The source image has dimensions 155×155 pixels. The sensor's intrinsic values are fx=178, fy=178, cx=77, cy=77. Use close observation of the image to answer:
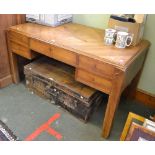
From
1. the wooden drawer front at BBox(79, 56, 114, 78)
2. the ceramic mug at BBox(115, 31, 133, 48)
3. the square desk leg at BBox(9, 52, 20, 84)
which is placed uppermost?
the ceramic mug at BBox(115, 31, 133, 48)

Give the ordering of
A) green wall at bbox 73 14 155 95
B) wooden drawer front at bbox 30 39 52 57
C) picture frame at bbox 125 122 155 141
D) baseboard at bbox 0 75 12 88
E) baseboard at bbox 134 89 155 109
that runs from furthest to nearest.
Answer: baseboard at bbox 0 75 12 88, baseboard at bbox 134 89 155 109, green wall at bbox 73 14 155 95, wooden drawer front at bbox 30 39 52 57, picture frame at bbox 125 122 155 141

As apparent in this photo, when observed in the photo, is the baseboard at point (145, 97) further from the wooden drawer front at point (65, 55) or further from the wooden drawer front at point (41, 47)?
the wooden drawer front at point (41, 47)

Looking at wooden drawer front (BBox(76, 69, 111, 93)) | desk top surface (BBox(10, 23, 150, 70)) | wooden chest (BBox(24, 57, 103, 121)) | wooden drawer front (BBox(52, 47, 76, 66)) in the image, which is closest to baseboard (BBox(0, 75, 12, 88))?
wooden chest (BBox(24, 57, 103, 121))

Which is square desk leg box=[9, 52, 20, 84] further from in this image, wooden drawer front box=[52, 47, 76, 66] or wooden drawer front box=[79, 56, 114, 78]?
wooden drawer front box=[79, 56, 114, 78]

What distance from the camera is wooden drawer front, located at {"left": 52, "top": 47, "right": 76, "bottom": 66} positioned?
1.32m

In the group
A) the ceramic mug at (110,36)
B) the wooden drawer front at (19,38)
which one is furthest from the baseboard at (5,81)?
the ceramic mug at (110,36)

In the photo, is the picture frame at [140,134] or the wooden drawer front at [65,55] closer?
the picture frame at [140,134]

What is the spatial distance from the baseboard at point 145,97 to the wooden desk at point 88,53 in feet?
1.51

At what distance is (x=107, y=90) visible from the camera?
4.06 ft

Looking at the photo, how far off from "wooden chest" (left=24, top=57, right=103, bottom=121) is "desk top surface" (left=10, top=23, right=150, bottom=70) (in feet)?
1.16

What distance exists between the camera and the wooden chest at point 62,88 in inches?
58.4
